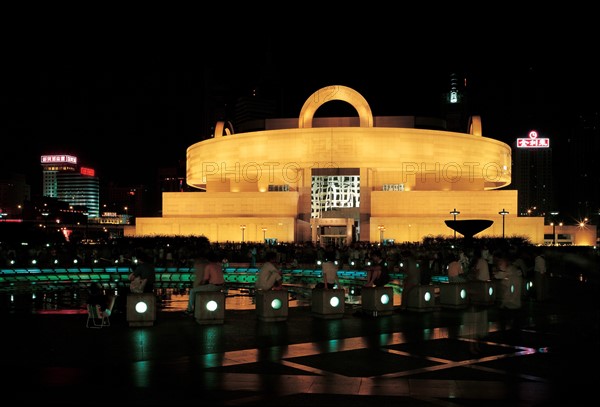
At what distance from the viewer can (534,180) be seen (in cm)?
15875

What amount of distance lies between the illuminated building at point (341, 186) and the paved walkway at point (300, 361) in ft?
152

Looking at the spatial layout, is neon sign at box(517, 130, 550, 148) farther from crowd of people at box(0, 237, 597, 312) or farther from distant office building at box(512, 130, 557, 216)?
distant office building at box(512, 130, 557, 216)

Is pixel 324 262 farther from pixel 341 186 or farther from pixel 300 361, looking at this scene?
pixel 341 186

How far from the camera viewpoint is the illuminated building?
6100cm

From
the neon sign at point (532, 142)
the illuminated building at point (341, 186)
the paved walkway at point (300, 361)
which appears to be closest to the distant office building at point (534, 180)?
the neon sign at point (532, 142)

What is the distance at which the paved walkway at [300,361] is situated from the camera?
7641 mm

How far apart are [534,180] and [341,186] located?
106 meters

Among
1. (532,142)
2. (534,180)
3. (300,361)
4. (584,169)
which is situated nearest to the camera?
(300,361)

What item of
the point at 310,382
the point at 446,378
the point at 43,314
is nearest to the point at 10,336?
the point at 43,314

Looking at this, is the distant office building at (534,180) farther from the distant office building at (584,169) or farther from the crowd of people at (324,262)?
the crowd of people at (324,262)

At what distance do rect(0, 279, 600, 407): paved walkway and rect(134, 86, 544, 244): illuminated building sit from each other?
46458mm

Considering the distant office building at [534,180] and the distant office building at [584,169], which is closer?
the distant office building at [584,169]

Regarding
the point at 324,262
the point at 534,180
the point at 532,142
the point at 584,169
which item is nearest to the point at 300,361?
the point at 324,262

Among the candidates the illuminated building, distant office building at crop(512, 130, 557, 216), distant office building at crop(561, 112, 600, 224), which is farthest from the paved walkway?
distant office building at crop(512, 130, 557, 216)
